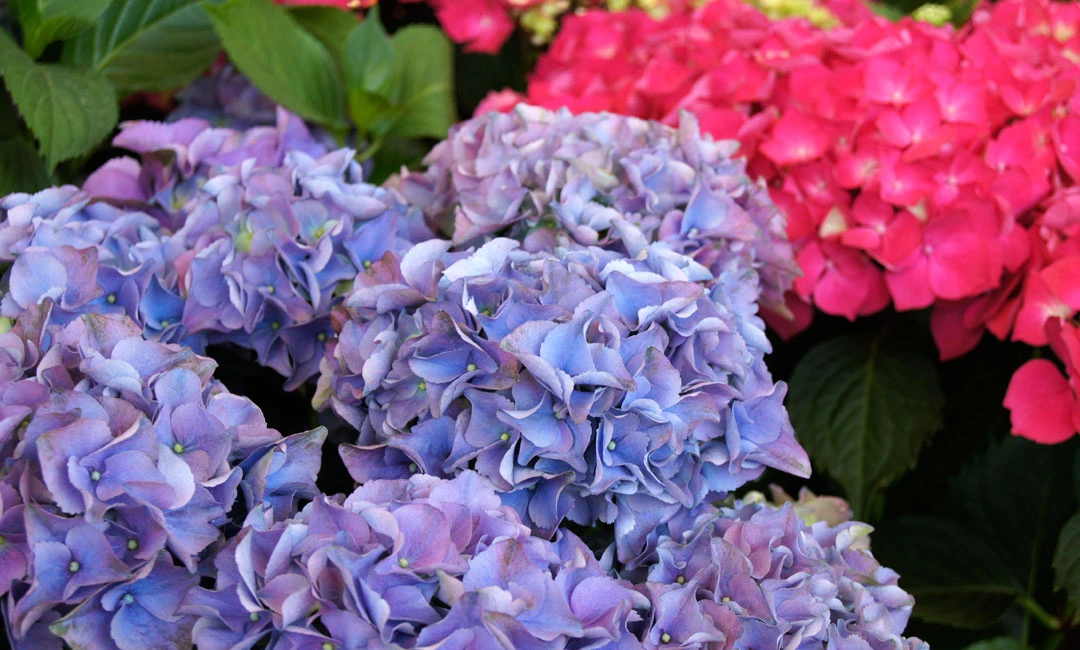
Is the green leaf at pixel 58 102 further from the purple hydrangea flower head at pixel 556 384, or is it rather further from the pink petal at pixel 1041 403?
the pink petal at pixel 1041 403

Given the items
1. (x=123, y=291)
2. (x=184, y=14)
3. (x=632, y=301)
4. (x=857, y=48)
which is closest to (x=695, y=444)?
(x=632, y=301)

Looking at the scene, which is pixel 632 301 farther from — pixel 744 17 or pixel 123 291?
pixel 744 17

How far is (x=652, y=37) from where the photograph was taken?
2.94 ft

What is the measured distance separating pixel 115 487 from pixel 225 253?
201mm

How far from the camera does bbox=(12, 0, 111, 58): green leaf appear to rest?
67cm

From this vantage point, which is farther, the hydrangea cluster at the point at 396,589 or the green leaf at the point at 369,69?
the green leaf at the point at 369,69

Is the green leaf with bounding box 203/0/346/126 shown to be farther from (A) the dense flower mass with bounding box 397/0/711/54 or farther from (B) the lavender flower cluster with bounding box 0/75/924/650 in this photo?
(A) the dense flower mass with bounding box 397/0/711/54

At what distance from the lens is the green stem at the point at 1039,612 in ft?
2.60

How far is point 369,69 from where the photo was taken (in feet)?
2.74

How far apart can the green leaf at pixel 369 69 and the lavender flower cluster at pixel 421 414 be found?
19cm

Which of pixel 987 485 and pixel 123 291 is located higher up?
pixel 123 291

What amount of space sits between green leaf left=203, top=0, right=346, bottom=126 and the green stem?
696 millimetres

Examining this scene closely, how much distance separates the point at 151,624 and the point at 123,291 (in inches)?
8.4

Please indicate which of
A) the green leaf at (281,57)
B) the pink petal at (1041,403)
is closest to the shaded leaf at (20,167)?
the green leaf at (281,57)
